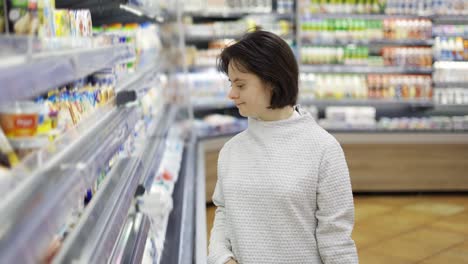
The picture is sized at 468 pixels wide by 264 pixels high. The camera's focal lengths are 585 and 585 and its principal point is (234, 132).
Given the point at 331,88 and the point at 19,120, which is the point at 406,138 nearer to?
the point at 331,88

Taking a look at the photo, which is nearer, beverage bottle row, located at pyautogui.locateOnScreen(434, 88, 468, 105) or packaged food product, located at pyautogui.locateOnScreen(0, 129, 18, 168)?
packaged food product, located at pyautogui.locateOnScreen(0, 129, 18, 168)

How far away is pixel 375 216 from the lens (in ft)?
17.4

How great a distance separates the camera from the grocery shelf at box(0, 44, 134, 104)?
0.81 meters

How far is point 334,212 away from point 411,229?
11.8 ft

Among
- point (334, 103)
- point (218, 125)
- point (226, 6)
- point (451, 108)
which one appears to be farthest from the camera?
point (451, 108)

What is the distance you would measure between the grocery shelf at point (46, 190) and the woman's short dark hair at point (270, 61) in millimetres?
437

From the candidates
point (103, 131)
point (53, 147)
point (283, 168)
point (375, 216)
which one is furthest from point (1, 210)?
point (375, 216)

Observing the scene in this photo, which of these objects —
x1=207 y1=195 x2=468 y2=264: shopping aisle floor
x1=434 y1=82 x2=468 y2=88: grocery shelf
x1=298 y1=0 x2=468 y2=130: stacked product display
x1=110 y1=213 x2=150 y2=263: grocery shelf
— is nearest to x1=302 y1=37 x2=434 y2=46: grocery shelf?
x1=298 y1=0 x2=468 y2=130: stacked product display

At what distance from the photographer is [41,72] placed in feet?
3.14

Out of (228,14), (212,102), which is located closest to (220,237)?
(212,102)

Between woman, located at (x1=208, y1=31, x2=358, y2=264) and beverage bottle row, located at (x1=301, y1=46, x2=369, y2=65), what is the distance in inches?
186

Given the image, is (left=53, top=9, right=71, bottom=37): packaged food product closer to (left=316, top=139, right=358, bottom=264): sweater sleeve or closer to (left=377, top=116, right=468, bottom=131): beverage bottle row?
(left=316, top=139, right=358, bottom=264): sweater sleeve

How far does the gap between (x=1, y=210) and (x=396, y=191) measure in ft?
19.4

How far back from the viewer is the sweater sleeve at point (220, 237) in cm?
166
